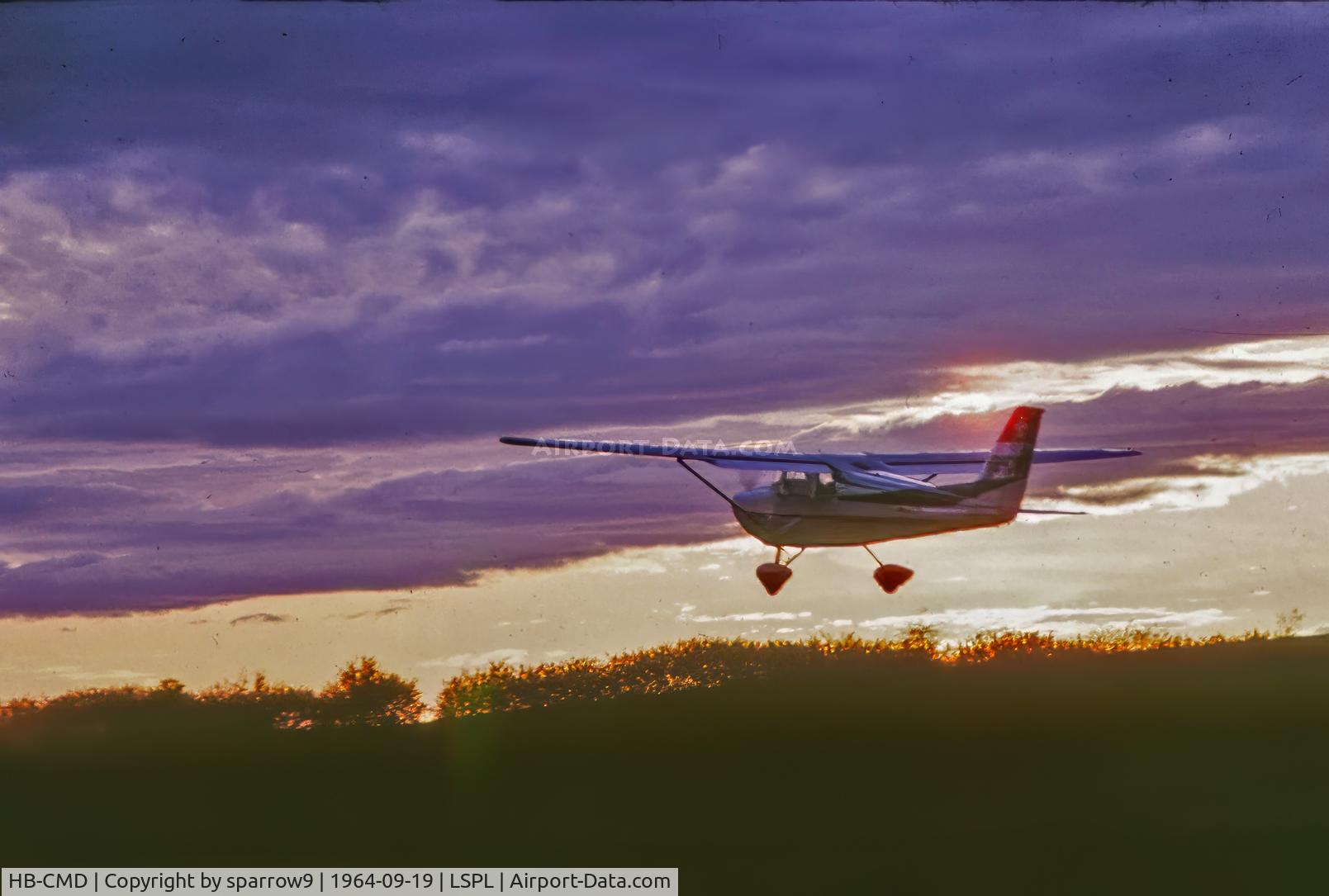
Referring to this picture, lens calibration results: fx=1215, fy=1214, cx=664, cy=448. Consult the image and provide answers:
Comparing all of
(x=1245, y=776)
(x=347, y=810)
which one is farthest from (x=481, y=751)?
(x=1245, y=776)

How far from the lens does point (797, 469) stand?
34125mm

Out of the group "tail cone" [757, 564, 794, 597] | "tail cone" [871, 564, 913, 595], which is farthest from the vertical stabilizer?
"tail cone" [757, 564, 794, 597]

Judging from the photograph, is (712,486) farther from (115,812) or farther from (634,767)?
(115,812)

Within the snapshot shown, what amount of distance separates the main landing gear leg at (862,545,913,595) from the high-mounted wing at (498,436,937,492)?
2297mm

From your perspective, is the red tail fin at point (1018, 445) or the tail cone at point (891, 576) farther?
the red tail fin at point (1018, 445)

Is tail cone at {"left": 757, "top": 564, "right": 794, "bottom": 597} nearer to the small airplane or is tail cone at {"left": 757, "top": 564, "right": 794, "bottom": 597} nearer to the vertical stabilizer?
the small airplane

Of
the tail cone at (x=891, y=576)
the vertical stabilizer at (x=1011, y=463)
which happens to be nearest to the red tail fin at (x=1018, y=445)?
the vertical stabilizer at (x=1011, y=463)

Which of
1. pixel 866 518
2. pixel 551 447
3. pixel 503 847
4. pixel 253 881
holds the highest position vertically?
pixel 551 447

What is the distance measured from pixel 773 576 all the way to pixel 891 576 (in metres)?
3.28

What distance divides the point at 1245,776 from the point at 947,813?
17.5 metres

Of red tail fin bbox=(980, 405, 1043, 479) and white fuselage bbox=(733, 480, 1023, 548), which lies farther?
red tail fin bbox=(980, 405, 1043, 479)

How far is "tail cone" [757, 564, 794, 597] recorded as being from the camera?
108 ft

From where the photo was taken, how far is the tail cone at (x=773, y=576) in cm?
3291

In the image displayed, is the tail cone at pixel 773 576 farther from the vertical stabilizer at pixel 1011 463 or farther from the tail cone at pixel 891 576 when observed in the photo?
the vertical stabilizer at pixel 1011 463
